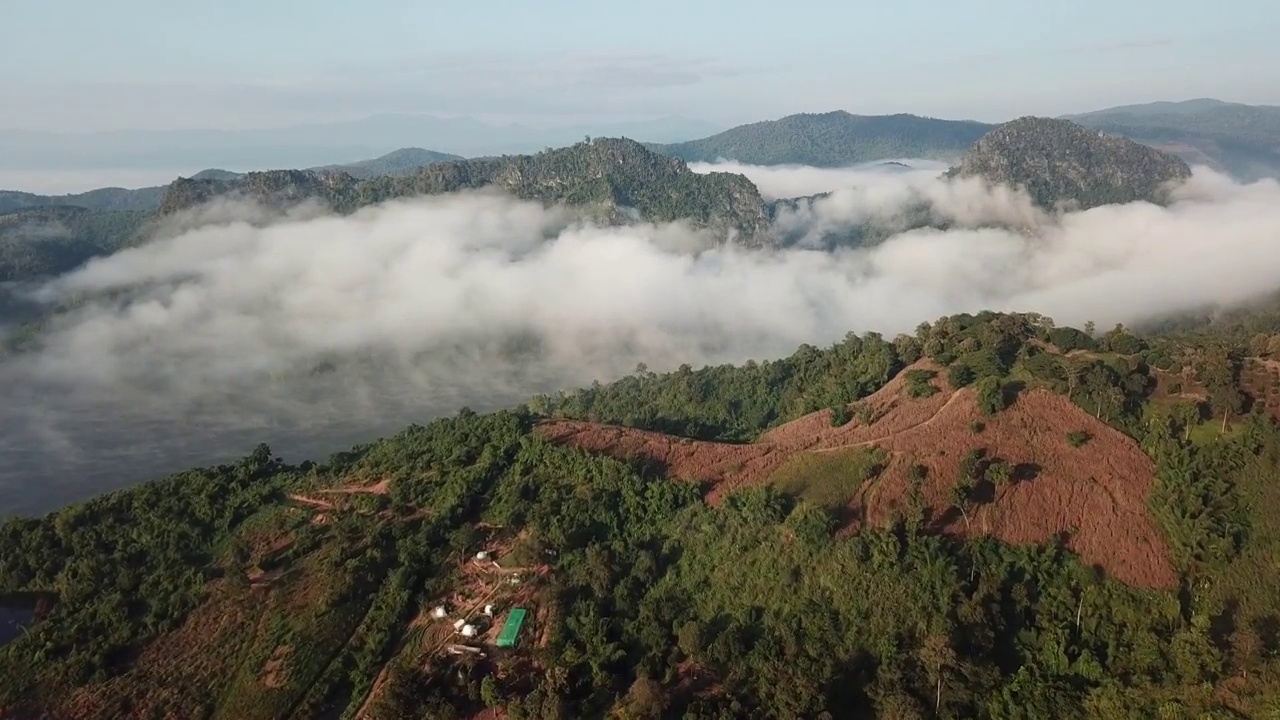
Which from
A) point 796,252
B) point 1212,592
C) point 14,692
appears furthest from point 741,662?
point 796,252

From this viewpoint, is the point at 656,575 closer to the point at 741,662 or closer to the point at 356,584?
the point at 741,662

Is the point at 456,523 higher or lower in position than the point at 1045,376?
lower

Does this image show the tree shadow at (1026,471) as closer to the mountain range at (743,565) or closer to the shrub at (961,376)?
the mountain range at (743,565)

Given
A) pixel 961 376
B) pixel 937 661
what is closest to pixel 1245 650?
pixel 937 661

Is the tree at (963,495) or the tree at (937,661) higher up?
the tree at (963,495)

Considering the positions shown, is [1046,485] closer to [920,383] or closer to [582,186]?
[920,383]

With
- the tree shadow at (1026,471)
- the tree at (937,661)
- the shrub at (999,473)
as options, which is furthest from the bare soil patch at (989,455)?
the tree at (937,661)
